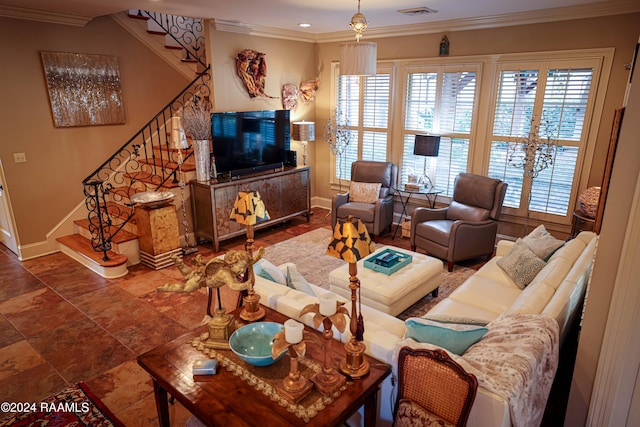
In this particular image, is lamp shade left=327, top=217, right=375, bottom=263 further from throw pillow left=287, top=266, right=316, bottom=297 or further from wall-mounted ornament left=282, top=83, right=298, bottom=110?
wall-mounted ornament left=282, top=83, right=298, bottom=110

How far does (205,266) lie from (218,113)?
3.53m

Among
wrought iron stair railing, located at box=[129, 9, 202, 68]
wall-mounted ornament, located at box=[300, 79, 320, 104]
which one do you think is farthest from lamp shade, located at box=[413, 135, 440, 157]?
wrought iron stair railing, located at box=[129, 9, 202, 68]

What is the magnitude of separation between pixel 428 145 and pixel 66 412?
15.7ft

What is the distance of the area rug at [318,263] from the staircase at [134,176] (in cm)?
157

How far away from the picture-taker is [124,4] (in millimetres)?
4258

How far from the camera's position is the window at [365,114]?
20.4ft

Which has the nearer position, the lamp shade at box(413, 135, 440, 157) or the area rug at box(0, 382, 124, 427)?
the area rug at box(0, 382, 124, 427)

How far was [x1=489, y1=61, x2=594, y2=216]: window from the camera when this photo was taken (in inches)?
183

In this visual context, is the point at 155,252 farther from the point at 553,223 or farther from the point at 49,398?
the point at 553,223

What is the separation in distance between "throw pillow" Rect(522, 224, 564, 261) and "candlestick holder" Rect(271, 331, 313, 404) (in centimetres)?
269

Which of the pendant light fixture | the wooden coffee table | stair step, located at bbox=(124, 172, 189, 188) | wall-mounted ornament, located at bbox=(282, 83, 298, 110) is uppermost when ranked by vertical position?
the pendant light fixture

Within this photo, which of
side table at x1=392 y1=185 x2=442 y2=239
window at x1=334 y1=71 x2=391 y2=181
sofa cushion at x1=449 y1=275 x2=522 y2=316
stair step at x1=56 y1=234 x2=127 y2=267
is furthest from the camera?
window at x1=334 y1=71 x2=391 y2=181

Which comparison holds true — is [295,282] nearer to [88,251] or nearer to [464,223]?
[464,223]

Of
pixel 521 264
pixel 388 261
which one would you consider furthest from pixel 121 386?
pixel 521 264
